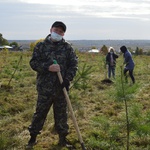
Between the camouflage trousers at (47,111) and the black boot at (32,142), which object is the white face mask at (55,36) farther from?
the black boot at (32,142)

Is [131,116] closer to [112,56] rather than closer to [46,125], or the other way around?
[46,125]

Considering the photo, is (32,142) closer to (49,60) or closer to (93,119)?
(93,119)

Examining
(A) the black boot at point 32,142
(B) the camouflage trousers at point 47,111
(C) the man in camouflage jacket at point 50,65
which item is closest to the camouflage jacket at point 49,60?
(C) the man in camouflage jacket at point 50,65

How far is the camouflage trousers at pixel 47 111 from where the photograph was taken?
5195 millimetres

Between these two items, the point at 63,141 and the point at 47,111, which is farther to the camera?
the point at 63,141

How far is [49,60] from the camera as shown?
5.12 m

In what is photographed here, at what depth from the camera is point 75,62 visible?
5273mm

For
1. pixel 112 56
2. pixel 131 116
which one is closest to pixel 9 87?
pixel 112 56

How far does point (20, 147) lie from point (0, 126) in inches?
52.9

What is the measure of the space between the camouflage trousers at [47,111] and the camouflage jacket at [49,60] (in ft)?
0.50

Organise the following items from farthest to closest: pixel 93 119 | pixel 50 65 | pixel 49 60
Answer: pixel 49 60 < pixel 50 65 < pixel 93 119

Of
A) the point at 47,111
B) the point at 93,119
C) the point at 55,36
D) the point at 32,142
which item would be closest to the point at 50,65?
the point at 55,36

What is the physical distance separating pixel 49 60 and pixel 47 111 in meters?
0.88

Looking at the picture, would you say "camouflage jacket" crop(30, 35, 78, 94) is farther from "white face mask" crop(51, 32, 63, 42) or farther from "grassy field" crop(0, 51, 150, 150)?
"grassy field" crop(0, 51, 150, 150)
